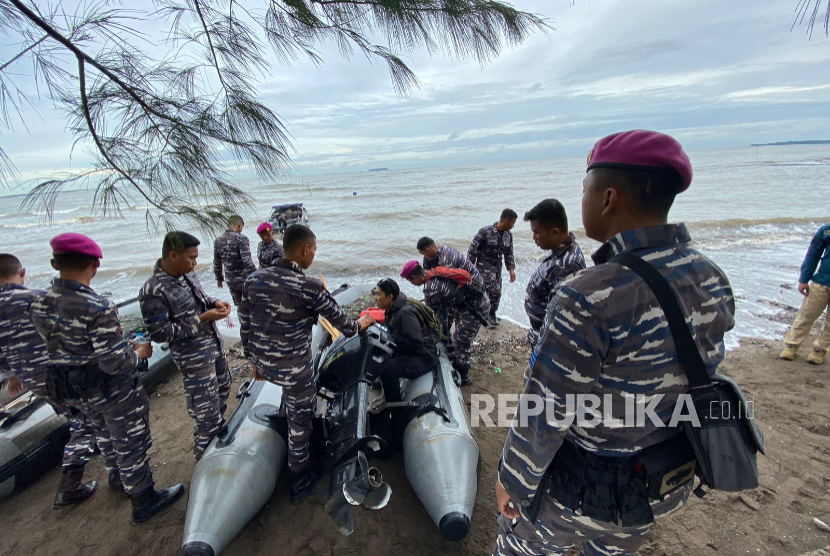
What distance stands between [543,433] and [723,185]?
31494 mm

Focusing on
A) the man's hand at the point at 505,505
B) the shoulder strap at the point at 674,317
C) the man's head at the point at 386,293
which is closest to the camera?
the shoulder strap at the point at 674,317

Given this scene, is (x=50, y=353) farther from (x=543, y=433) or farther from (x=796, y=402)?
(x=796, y=402)

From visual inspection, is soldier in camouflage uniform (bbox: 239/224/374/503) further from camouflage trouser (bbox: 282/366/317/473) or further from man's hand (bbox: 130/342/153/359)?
man's hand (bbox: 130/342/153/359)

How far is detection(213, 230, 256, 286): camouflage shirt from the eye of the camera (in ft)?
20.5

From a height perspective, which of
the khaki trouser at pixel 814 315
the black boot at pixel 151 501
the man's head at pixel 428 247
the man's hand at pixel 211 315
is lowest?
the khaki trouser at pixel 814 315

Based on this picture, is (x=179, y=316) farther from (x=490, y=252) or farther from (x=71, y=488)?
(x=490, y=252)

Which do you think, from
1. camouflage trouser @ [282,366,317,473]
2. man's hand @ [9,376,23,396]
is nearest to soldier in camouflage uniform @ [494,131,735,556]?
camouflage trouser @ [282,366,317,473]

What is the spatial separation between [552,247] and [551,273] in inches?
8.6

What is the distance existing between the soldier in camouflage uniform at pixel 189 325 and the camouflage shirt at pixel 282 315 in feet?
1.61

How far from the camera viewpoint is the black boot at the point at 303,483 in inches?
107

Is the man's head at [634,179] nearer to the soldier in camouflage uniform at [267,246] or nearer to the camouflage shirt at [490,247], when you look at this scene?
the camouflage shirt at [490,247]

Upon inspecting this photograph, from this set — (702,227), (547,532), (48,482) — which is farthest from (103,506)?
(702,227)

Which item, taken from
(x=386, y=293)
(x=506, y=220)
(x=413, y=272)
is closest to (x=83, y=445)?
(x=386, y=293)

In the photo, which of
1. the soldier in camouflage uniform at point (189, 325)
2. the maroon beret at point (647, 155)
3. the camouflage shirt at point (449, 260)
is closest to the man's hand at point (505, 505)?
the maroon beret at point (647, 155)
